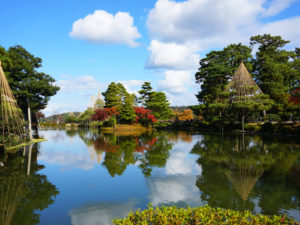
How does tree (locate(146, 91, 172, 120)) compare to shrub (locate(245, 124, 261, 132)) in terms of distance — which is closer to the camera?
shrub (locate(245, 124, 261, 132))

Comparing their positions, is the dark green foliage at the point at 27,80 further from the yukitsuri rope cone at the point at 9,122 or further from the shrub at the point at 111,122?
the shrub at the point at 111,122

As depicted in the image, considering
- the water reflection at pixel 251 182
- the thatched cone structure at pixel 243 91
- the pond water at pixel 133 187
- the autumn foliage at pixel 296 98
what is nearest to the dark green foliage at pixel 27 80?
the pond water at pixel 133 187

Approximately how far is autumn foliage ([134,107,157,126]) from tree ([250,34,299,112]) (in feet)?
63.9

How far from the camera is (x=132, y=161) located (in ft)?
38.9

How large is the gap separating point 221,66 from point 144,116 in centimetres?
1677

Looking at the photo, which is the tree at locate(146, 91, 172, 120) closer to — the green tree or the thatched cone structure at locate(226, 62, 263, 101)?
the green tree

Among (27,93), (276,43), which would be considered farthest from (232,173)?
(276,43)

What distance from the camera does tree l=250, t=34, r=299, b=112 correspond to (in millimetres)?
31875

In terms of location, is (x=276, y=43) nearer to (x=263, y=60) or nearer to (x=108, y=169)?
(x=263, y=60)

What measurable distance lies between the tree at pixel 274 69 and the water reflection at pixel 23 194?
31.9 metres

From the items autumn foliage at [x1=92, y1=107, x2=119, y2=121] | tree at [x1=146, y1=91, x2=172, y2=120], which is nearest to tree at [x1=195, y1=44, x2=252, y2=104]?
tree at [x1=146, y1=91, x2=172, y2=120]

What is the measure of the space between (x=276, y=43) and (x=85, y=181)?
38670 mm

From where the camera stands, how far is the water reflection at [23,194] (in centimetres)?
512

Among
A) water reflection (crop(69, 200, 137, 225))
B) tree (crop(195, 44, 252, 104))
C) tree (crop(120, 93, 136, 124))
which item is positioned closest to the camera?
water reflection (crop(69, 200, 137, 225))
